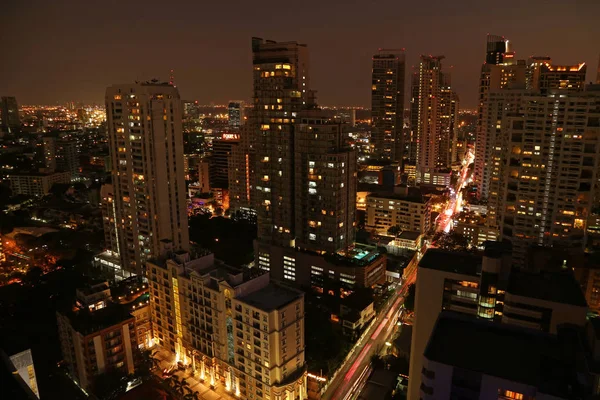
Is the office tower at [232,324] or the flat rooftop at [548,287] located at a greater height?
the flat rooftop at [548,287]

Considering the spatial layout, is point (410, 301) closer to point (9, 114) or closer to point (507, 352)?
point (507, 352)

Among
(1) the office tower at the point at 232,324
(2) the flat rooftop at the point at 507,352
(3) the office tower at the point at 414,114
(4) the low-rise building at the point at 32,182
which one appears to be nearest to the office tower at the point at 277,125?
(1) the office tower at the point at 232,324

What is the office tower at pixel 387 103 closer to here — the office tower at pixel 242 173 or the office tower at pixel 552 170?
the office tower at pixel 242 173

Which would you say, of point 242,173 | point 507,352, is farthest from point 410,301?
point 242,173

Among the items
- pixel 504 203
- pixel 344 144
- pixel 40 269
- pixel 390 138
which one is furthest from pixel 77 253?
pixel 390 138

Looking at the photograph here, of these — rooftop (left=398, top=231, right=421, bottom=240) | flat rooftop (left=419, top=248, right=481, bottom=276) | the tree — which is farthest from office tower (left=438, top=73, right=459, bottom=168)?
flat rooftop (left=419, top=248, right=481, bottom=276)

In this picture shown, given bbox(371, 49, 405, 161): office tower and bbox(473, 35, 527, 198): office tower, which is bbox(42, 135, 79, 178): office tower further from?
bbox(473, 35, 527, 198): office tower
